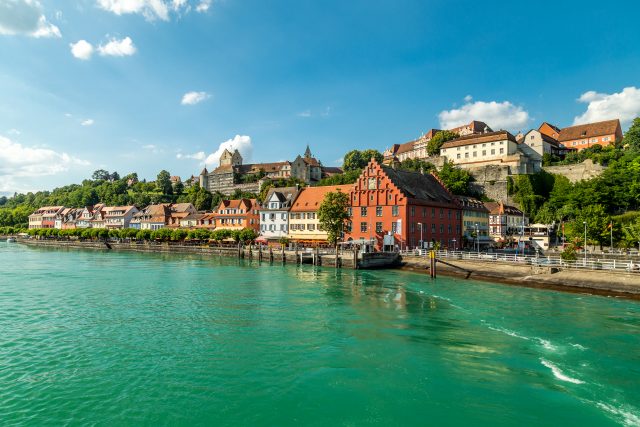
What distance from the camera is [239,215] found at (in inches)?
4205

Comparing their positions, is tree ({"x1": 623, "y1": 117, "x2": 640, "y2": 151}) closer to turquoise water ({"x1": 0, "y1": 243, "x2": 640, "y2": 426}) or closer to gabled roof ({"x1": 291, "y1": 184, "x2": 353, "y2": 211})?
gabled roof ({"x1": 291, "y1": 184, "x2": 353, "y2": 211})

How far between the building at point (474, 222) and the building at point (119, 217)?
382 feet

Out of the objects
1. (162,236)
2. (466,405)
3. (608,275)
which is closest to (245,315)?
(466,405)

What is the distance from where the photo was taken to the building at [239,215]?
106125 mm

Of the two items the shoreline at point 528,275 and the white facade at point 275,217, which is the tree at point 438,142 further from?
the shoreline at point 528,275

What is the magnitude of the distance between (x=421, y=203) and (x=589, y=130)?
92.1 m

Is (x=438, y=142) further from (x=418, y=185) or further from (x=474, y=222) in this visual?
(x=418, y=185)

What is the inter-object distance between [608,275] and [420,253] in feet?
77.4

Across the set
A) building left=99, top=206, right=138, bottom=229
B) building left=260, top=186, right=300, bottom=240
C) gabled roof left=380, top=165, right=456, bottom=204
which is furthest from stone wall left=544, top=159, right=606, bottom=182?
building left=99, top=206, right=138, bottom=229

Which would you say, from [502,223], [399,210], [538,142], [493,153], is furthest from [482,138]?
[399,210]

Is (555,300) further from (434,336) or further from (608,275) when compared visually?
(434,336)

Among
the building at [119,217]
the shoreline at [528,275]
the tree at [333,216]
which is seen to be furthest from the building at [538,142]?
the building at [119,217]

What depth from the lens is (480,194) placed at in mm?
110875

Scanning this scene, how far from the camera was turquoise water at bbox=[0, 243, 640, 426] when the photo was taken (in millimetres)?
14578
